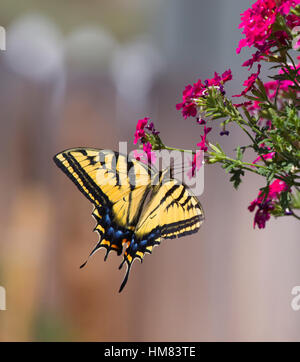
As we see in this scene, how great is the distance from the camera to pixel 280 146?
80 cm

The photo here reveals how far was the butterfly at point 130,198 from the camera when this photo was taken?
1.15 m

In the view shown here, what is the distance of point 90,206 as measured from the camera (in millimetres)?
2889

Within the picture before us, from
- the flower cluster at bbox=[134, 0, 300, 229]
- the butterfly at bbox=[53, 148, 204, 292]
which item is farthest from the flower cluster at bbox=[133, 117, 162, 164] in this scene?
the butterfly at bbox=[53, 148, 204, 292]

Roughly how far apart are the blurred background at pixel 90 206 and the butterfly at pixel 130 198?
1.69m

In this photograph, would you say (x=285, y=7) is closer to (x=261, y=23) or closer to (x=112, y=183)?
(x=261, y=23)

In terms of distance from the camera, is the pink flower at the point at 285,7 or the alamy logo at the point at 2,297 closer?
the pink flower at the point at 285,7

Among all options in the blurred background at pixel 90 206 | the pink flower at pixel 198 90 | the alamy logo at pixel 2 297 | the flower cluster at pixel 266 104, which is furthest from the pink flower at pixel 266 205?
the alamy logo at pixel 2 297

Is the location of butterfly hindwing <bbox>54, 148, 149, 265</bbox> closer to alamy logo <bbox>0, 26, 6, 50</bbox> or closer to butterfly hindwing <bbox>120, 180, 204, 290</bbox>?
butterfly hindwing <bbox>120, 180, 204, 290</bbox>

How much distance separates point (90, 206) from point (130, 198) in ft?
5.68

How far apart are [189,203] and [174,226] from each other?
0.07 meters

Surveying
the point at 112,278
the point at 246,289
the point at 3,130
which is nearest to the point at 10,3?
the point at 3,130

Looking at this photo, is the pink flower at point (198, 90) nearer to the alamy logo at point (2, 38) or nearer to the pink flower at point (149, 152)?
the pink flower at point (149, 152)

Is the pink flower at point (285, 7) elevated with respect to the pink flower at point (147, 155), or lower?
elevated

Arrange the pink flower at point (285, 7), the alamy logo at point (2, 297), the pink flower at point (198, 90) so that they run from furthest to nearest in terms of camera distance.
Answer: the alamy logo at point (2, 297) → the pink flower at point (198, 90) → the pink flower at point (285, 7)
